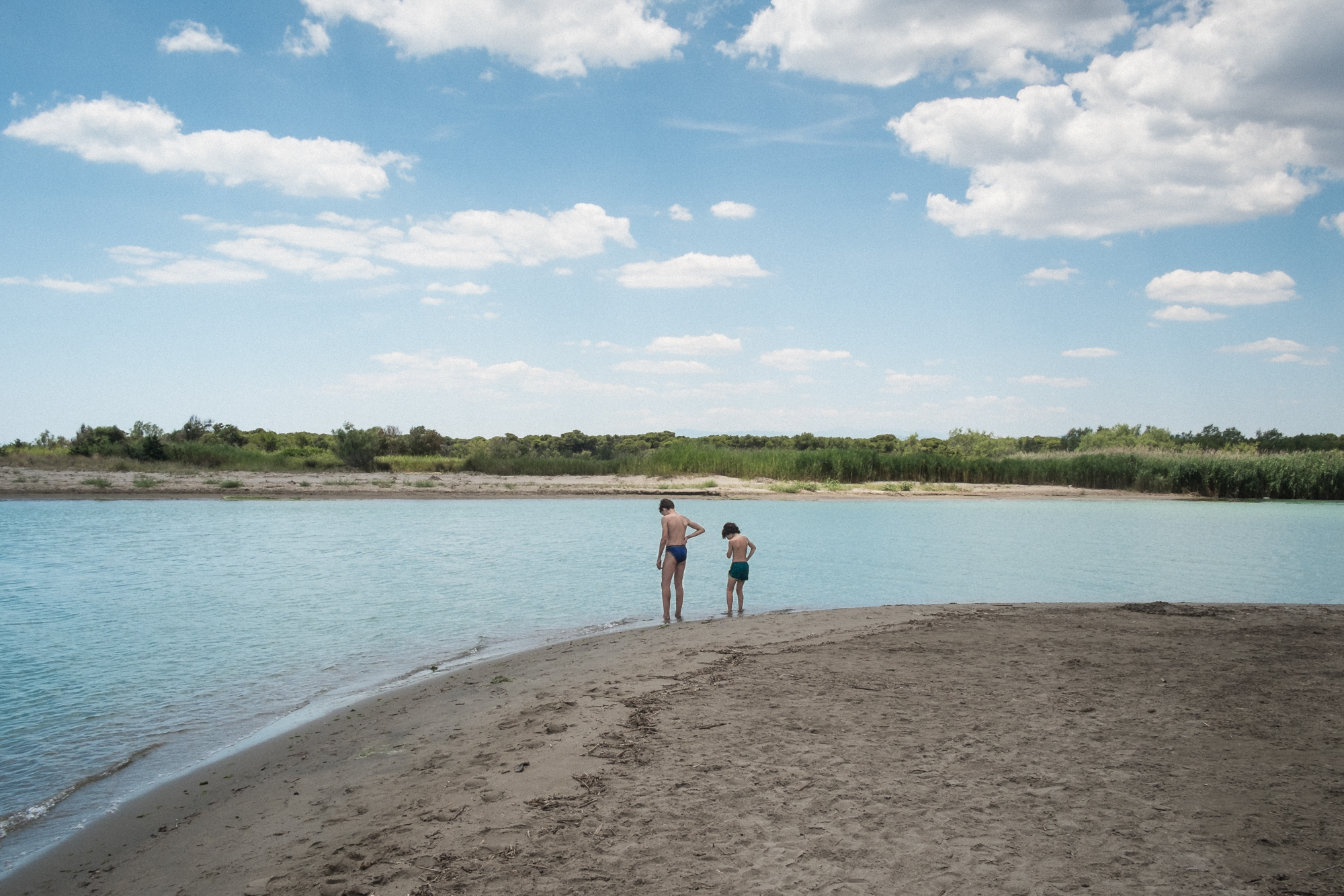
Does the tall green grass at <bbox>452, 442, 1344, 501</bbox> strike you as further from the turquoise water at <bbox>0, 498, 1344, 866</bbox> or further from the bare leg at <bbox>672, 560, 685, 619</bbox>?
the bare leg at <bbox>672, 560, 685, 619</bbox>

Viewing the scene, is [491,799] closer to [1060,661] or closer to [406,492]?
[1060,661]

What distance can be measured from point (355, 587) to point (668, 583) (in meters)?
6.14

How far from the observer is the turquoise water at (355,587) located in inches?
273

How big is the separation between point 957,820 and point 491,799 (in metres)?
2.53

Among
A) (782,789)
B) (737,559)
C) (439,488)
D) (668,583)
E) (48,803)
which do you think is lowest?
(48,803)

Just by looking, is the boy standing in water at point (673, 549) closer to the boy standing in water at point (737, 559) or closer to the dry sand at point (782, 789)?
the boy standing in water at point (737, 559)

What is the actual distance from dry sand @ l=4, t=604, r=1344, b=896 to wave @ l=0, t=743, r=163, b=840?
21.0 inches

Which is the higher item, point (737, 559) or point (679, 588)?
point (737, 559)

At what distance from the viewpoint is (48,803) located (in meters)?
5.27

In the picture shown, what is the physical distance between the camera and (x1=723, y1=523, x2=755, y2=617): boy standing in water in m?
11.3

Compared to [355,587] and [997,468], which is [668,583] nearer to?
[355,587]

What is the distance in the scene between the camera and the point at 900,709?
5961mm

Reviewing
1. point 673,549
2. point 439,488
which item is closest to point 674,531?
point 673,549

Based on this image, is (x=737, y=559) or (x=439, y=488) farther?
(x=439, y=488)
